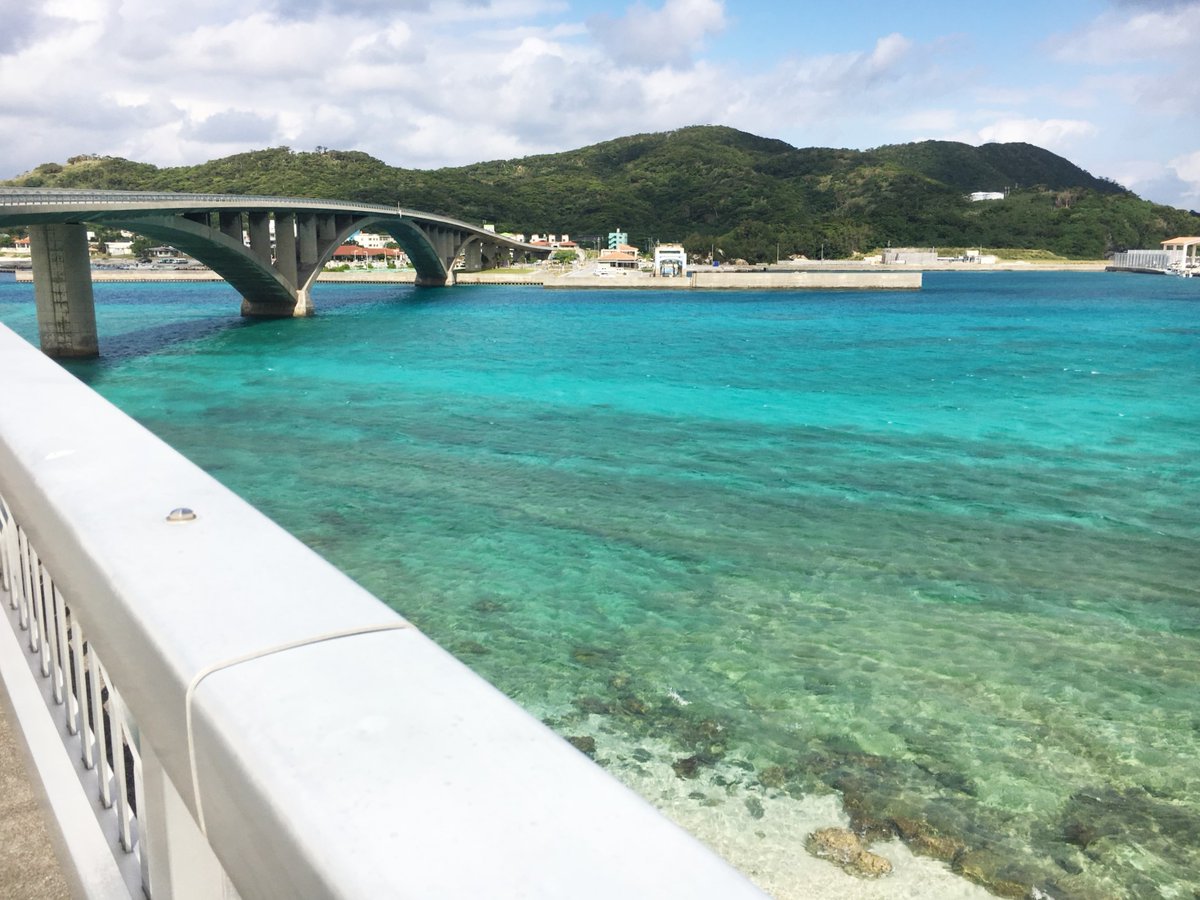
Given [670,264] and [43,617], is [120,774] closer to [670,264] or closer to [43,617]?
[43,617]

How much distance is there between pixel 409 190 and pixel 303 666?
5984 inches

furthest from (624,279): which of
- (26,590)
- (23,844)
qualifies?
(23,844)

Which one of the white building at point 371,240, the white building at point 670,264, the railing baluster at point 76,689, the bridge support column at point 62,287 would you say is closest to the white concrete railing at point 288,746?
the railing baluster at point 76,689

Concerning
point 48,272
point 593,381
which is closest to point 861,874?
point 593,381

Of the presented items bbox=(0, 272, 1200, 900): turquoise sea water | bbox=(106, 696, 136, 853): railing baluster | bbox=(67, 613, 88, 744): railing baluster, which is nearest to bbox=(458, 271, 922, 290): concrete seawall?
bbox=(0, 272, 1200, 900): turquoise sea water

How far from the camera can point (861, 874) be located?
6.09m

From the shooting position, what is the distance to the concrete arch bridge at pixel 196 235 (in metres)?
33.2

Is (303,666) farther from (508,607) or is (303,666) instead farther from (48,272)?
(48,272)

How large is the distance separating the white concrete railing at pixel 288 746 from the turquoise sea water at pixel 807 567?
529 centimetres

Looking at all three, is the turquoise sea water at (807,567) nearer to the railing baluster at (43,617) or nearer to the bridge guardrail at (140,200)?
the railing baluster at (43,617)

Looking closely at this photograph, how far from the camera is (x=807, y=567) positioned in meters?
11.6

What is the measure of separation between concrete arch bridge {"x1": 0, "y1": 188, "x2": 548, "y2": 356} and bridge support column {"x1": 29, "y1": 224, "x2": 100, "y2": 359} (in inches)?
1.4

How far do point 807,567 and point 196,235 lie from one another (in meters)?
36.5

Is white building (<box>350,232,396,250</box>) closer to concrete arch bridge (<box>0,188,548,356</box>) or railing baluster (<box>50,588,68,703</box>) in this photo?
concrete arch bridge (<box>0,188,548,356</box>)
